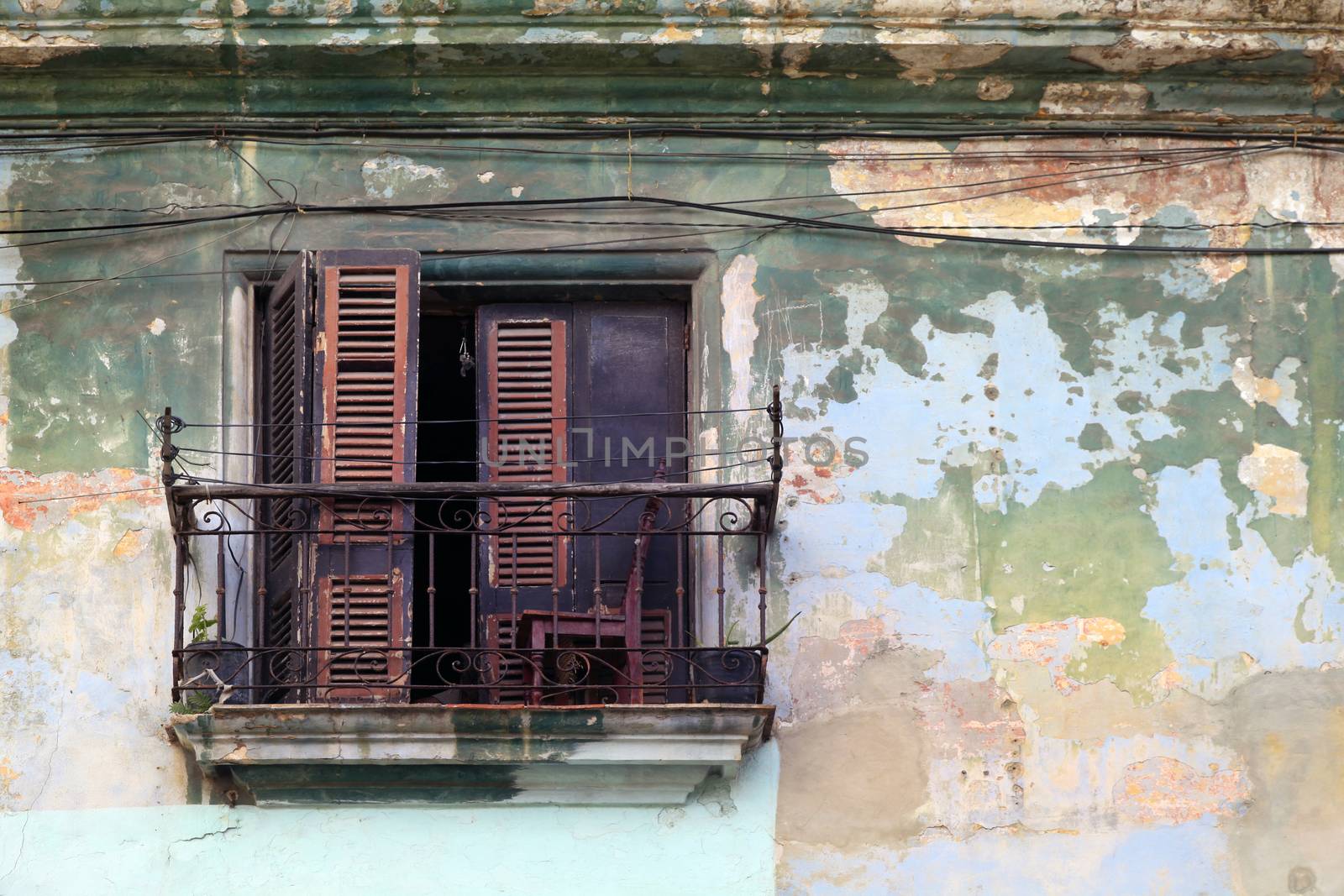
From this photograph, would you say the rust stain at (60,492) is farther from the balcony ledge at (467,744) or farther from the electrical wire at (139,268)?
the balcony ledge at (467,744)

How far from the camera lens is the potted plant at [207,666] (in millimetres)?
7543

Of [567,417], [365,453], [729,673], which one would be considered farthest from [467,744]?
[567,417]

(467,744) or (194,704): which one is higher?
(194,704)

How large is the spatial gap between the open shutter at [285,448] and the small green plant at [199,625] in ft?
0.70

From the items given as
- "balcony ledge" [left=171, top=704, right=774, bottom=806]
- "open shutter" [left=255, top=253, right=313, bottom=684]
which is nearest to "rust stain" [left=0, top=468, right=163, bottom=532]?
"open shutter" [left=255, top=253, right=313, bottom=684]

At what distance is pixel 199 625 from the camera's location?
766 cm

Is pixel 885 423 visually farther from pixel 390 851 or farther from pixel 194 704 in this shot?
pixel 194 704

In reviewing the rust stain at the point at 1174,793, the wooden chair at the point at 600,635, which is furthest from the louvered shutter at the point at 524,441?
the rust stain at the point at 1174,793

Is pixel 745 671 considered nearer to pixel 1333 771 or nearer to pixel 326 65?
pixel 1333 771

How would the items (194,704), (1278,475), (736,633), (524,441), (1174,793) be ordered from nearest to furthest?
(194,704), (1174,793), (736,633), (1278,475), (524,441)

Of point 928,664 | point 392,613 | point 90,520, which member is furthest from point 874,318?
point 90,520

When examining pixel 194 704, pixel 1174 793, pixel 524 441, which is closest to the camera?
pixel 194 704

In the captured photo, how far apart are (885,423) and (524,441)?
4.16 feet

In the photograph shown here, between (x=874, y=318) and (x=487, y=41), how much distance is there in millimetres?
1677
